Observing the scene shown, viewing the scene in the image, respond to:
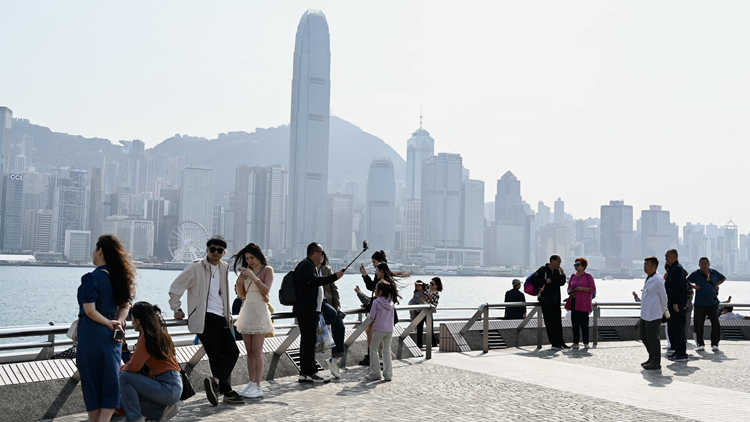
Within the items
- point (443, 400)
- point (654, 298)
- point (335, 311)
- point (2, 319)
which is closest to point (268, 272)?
point (335, 311)

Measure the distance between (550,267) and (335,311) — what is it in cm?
589

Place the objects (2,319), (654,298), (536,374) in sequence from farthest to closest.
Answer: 1. (2,319)
2. (654,298)
3. (536,374)

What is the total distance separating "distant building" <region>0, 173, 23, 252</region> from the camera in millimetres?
176500

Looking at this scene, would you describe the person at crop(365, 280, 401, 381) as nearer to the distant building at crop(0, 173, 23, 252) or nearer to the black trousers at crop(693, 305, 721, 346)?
the black trousers at crop(693, 305, 721, 346)

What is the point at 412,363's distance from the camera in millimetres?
10711

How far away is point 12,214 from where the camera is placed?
181375mm

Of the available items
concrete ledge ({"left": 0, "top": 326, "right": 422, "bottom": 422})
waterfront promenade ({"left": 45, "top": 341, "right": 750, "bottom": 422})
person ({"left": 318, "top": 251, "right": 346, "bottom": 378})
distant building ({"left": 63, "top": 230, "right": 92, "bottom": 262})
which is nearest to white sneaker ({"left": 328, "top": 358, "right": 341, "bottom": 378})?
person ({"left": 318, "top": 251, "right": 346, "bottom": 378})

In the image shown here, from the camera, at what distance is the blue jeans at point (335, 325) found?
923 centimetres

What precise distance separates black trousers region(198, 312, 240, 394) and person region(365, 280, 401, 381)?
2363 mm

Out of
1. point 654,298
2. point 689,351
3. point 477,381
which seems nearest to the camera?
point 477,381

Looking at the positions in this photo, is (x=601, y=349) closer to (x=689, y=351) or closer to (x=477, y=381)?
(x=689, y=351)

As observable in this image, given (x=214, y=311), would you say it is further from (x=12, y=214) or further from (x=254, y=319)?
(x=12, y=214)

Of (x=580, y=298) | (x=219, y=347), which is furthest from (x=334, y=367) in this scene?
(x=580, y=298)

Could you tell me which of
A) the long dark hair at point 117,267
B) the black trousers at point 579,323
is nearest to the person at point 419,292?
the black trousers at point 579,323
